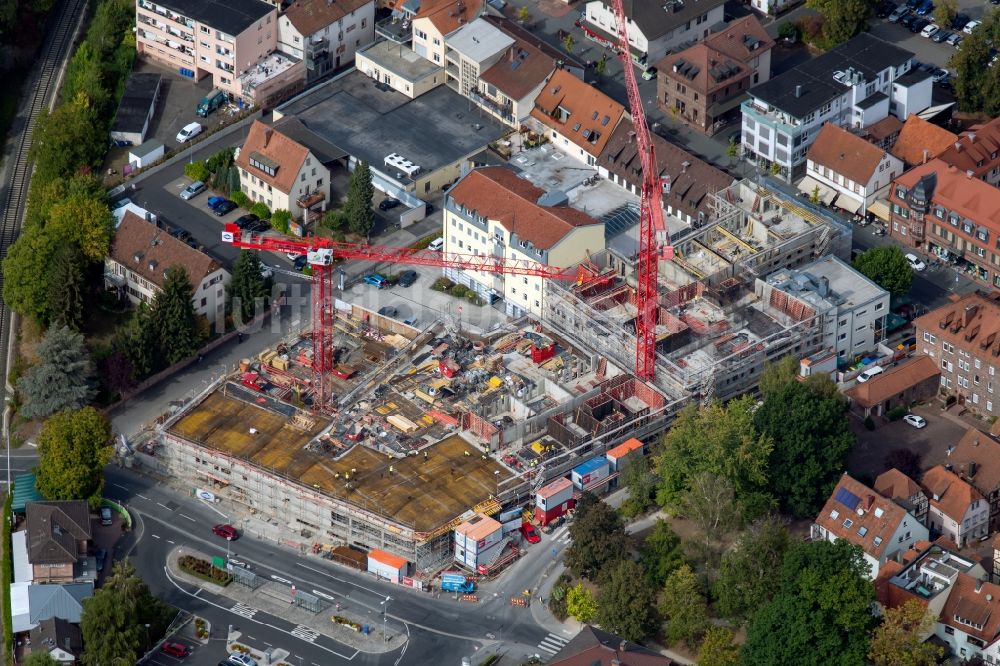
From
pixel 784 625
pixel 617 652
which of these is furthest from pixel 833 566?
pixel 617 652

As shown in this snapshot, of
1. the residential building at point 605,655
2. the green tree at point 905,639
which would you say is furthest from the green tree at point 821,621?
the residential building at point 605,655

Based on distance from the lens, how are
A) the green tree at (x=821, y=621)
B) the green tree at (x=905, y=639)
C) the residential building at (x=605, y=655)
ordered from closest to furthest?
the green tree at (x=905, y=639) < the green tree at (x=821, y=621) < the residential building at (x=605, y=655)

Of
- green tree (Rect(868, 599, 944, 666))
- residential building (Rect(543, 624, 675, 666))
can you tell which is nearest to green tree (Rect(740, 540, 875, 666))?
green tree (Rect(868, 599, 944, 666))

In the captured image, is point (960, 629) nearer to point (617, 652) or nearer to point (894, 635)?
point (894, 635)

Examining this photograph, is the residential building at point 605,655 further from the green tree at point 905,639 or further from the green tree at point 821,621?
the green tree at point 905,639

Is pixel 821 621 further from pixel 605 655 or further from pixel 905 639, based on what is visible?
pixel 605 655
